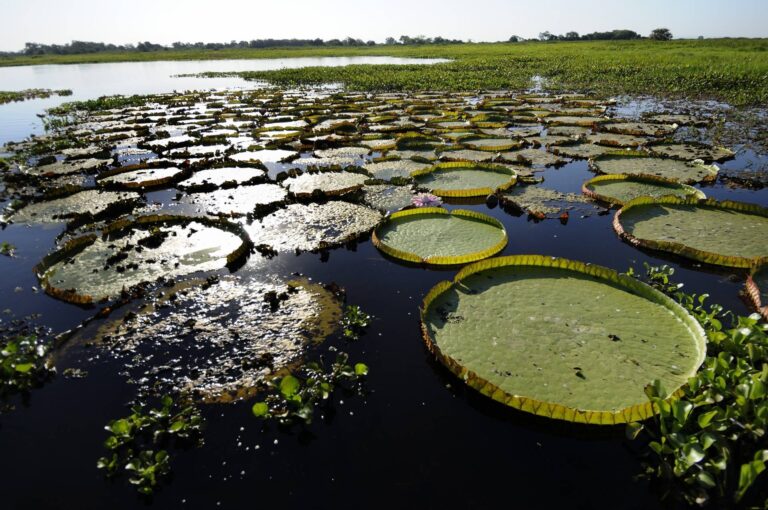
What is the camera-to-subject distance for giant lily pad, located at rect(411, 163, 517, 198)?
6988 millimetres

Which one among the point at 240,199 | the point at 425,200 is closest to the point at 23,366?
the point at 240,199

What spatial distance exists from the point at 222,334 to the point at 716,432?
3.64 meters

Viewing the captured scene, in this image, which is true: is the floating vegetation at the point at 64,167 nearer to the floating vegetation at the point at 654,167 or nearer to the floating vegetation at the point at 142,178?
the floating vegetation at the point at 142,178

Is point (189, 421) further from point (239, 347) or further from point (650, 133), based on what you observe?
point (650, 133)

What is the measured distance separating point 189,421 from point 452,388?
1.86 metres

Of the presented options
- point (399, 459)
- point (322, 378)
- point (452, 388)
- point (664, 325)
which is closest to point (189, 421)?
point (322, 378)

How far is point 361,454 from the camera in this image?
258 cm

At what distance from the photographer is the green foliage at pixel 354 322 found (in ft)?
12.0

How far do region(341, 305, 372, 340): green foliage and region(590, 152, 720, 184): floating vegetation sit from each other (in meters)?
6.26

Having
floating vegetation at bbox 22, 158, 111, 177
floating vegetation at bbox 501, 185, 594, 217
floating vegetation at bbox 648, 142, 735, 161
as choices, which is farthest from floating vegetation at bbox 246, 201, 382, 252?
floating vegetation at bbox 648, 142, 735, 161

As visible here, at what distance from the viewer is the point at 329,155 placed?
9930mm

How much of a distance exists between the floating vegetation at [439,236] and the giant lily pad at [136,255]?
194cm

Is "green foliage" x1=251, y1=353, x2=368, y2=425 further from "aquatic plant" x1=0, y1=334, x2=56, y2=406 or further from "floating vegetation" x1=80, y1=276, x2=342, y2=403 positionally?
"aquatic plant" x1=0, y1=334, x2=56, y2=406

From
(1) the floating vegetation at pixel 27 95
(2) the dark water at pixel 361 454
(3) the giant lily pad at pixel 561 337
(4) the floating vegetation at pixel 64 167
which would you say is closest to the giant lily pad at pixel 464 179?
(3) the giant lily pad at pixel 561 337
